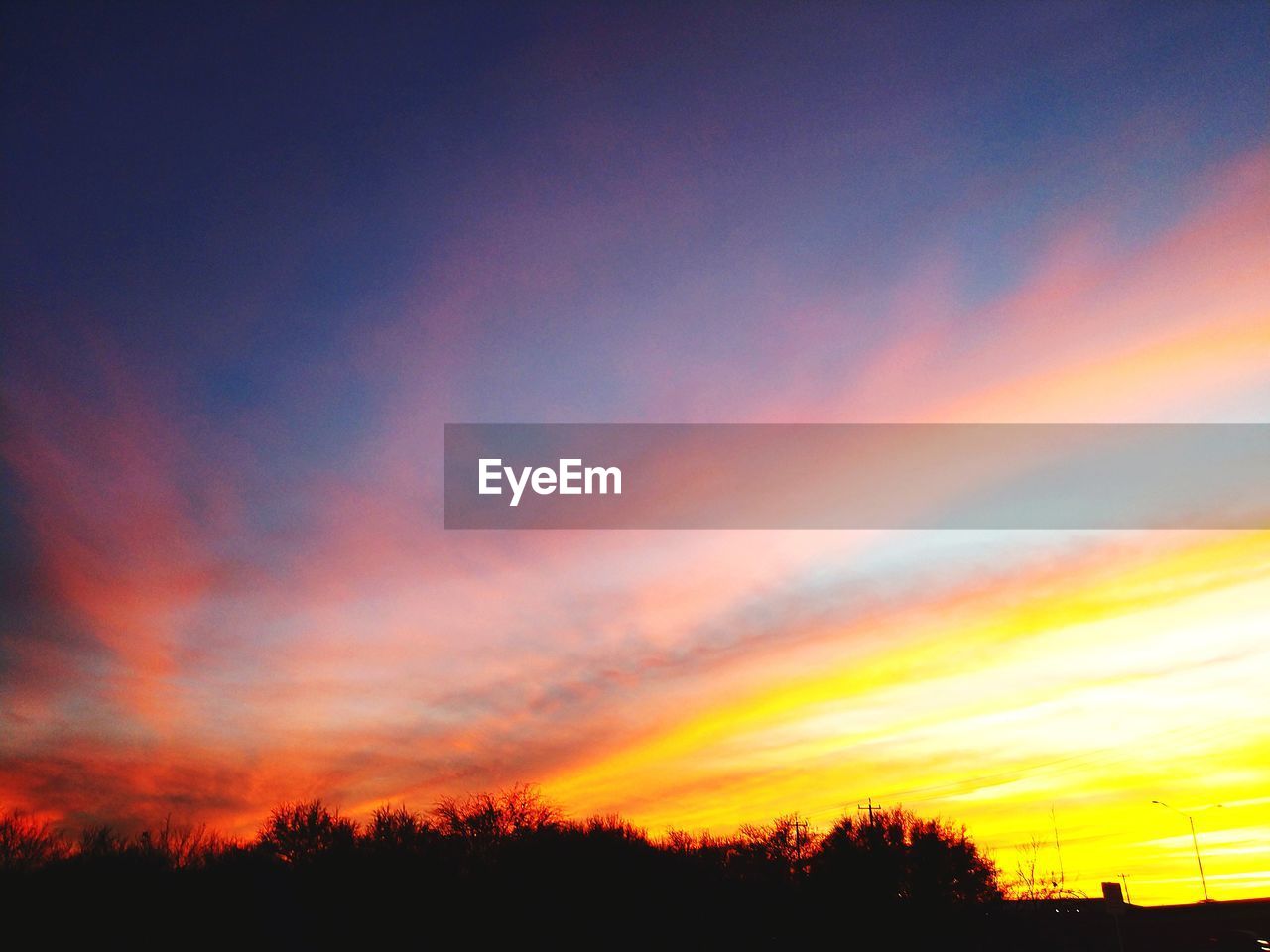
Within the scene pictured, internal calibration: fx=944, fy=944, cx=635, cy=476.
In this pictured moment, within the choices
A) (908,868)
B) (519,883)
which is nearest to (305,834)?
(519,883)

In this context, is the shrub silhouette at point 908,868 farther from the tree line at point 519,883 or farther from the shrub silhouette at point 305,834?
the shrub silhouette at point 305,834

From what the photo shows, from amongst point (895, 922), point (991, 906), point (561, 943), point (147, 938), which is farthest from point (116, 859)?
point (991, 906)

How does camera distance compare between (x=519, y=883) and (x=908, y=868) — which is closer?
(x=519, y=883)

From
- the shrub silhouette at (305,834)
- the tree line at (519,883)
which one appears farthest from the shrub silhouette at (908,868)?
the shrub silhouette at (305,834)

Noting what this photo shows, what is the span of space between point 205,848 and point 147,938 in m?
11.8

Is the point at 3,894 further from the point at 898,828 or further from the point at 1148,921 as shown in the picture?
the point at 1148,921

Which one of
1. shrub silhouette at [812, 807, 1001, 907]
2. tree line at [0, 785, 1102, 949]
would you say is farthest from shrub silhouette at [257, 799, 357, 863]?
shrub silhouette at [812, 807, 1001, 907]

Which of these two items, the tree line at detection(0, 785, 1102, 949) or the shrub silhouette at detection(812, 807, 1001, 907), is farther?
the shrub silhouette at detection(812, 807, 1001, 907)

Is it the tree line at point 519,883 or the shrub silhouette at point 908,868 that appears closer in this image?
the tree line at point 519,883

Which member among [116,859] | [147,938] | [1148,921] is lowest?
[1148,921]

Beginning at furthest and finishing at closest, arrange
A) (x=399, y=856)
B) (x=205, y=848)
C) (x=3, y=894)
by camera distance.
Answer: (x=399, y=856), (x=205, y=848), (x=3, y=894)

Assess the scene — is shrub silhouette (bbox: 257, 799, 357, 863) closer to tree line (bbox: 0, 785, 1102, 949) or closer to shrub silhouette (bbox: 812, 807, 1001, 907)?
tree line (bbox: 0, 785, 1102, 949)

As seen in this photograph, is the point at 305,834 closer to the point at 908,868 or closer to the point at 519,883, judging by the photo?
the point at 519,883

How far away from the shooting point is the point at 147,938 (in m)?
34.0
